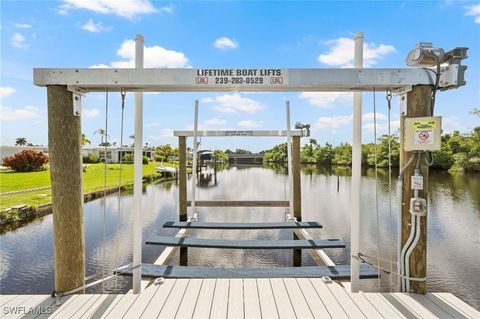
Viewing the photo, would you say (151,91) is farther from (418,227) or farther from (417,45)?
(418,227)

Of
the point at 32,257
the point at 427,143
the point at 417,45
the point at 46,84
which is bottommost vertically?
the point at 32,257

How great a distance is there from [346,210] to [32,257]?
45.5ft

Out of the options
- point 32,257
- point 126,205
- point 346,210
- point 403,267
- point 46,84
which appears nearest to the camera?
point 46,84

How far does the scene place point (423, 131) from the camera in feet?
10.4

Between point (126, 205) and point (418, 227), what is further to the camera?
point (126, 205)

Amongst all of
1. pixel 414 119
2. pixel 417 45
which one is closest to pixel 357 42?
pixel 417 45

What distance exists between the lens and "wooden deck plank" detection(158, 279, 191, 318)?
2.86 metres

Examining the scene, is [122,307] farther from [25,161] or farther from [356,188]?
[25,161]

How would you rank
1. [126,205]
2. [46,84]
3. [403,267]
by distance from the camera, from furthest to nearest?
1. [126,205]
2. [403,267]
3. [46,84]

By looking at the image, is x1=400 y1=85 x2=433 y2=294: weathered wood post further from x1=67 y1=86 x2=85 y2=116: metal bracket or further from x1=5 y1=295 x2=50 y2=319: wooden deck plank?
x1=5 y1=295 x2=50 y2=319: wooden deck plank

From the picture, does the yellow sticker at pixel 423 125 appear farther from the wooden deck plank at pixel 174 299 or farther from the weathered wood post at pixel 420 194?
the wooden deck plank at pixel 174 299

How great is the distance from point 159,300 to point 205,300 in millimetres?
497

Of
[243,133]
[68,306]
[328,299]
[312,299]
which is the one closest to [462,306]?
[328,299]

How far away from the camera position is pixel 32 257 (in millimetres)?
8633
